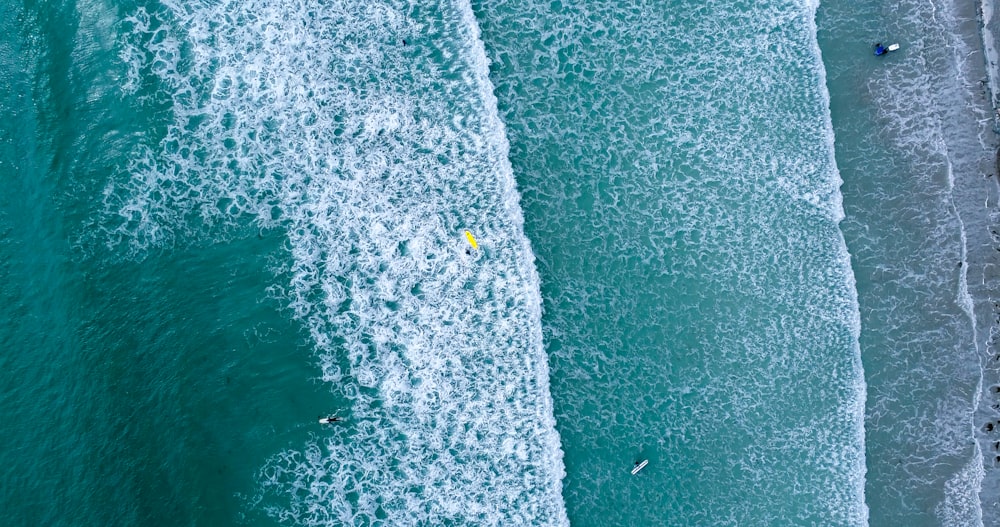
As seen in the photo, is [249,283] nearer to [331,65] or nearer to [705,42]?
[331,65]

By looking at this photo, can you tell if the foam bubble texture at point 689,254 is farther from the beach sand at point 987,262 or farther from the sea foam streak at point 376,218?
the beach sand at point 987,262

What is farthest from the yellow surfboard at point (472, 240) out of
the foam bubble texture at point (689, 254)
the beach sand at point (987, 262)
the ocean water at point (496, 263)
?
the beach sand at point (987, 262)

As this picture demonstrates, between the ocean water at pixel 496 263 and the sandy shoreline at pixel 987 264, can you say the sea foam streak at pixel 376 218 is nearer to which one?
the ocean water at pixel 496 263

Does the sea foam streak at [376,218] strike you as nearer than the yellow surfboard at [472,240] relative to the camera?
Yes

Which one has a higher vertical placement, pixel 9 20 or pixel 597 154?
pixel 9 20

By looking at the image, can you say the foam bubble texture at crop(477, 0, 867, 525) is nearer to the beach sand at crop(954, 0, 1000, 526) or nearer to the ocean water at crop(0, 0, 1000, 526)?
the ocean water at crop(0, 0, 1000, 526)

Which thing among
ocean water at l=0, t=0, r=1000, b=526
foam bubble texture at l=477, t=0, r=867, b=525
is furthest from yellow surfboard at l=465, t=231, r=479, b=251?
foam bubble texture at l=477, t=0, r=867, b=525

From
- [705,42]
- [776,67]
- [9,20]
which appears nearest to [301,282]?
[9,20]
